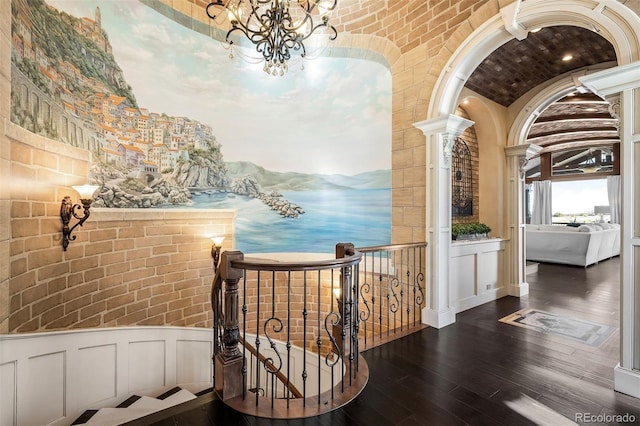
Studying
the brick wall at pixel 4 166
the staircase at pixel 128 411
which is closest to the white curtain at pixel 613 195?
the staircase at pixel 128 411

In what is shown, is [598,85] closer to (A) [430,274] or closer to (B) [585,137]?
(A) [430,274]

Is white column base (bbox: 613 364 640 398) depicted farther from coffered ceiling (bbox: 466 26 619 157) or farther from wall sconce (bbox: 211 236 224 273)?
wall sconce (bbox: 211 236 224 273)

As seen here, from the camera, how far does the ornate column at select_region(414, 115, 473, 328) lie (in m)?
3.25

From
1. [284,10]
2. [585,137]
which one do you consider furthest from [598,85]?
[585,137]

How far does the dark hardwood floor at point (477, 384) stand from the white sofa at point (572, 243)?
3.54 meters

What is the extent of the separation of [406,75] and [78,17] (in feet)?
11.7

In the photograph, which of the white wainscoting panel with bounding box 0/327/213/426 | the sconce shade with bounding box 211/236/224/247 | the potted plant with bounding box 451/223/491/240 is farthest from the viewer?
the sconce shade with bounding box 211/236/224/247

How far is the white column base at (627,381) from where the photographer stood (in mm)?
1999

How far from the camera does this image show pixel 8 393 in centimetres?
199

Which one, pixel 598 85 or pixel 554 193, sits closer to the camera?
pixel 598 85

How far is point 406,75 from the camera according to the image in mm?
3688

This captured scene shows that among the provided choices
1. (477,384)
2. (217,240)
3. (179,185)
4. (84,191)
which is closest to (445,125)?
(477,384)

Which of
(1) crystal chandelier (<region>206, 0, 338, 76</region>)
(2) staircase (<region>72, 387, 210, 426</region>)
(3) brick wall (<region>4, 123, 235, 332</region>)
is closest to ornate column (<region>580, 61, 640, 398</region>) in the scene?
(1) crystal chandelier (<region>206, 0, 338, 76</region>)

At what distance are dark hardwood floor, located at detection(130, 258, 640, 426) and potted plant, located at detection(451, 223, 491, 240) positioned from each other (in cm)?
105
